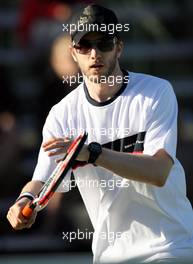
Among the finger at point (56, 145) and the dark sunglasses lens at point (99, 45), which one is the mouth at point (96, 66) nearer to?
the dark sunglasses lens at point (99, 45)

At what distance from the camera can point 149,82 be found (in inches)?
185

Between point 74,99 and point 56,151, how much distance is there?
2.49ft

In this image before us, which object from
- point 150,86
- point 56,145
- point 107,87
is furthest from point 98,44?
point 56,145

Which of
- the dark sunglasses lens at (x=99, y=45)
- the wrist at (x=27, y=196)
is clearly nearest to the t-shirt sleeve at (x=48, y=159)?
the wrist at (x=27, y=196)

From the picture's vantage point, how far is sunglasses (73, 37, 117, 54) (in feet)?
15.6

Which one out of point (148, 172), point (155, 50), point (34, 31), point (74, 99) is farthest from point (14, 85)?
point (148, 172)

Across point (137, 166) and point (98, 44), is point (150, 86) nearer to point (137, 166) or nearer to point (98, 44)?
point (98, 44)

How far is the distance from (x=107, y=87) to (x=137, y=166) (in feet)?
1.79

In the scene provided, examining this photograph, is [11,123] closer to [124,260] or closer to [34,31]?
[34,31]

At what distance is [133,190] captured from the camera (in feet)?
15.3

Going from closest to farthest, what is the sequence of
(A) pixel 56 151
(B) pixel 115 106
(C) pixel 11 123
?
(A) pixel 56 151
(B) pixel 115 106
(C) pixel 11 123

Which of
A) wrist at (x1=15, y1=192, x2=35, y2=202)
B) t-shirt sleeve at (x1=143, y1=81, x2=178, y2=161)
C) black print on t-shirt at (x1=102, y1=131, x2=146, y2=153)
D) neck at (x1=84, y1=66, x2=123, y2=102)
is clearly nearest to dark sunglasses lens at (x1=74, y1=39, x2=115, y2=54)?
neck at (x1=84, y1=66, x2=123, y2=102)

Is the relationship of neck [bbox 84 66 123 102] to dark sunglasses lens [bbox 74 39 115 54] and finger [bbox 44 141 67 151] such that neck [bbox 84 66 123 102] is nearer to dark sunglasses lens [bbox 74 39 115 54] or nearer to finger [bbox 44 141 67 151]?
dark sunglasses lens [bbox 74 39 115 54]

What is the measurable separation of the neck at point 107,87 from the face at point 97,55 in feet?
0.08
